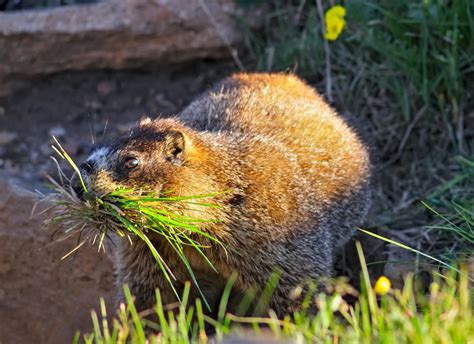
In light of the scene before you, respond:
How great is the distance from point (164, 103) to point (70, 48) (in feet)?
2.65

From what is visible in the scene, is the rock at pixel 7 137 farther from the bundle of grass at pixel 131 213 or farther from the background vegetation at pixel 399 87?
the bundle of grass at pixel 131 213

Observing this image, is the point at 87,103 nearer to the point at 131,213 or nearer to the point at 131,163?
the point at 131,163

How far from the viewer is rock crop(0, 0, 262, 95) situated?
6289mm

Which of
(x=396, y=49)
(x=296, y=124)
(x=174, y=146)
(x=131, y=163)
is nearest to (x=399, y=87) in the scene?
(x=396, y=49)

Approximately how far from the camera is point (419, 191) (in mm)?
5480

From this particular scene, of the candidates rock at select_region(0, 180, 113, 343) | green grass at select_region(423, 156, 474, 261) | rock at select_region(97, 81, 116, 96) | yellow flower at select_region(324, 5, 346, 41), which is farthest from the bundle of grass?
rock at select_region(97, 81, 116, 96)

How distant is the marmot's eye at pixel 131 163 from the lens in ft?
12.5

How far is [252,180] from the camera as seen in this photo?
4223 millimetres

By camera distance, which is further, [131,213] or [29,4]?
[29,4]

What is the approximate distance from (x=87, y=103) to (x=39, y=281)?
1703mm

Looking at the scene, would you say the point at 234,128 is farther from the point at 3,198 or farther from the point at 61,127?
the point at 61,127

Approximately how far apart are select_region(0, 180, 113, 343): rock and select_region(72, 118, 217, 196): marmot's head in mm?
1367

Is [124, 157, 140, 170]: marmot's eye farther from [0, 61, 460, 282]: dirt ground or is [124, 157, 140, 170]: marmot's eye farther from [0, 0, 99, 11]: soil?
[0, 0, 99, 11]: soil

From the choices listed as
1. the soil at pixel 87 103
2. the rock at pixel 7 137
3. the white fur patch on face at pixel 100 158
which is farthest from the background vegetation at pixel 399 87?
the rock at pixel 7 137
